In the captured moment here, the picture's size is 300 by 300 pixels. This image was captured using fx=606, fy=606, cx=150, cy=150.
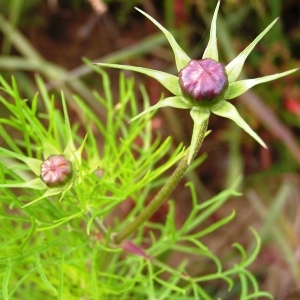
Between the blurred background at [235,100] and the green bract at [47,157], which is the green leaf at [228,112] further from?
the blurred background at [235,100]

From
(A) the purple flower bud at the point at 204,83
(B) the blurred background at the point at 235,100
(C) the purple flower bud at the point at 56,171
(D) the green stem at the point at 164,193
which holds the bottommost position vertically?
(C) the purple flower bud at the point at 56,171

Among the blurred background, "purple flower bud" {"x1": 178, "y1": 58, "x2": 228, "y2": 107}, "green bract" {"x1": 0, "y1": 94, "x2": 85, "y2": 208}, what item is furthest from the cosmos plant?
the blurred background

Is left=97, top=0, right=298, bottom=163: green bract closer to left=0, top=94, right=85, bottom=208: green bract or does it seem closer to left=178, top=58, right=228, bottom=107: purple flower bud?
left=178, top=58, right=228, bottom=107: purple flower bud

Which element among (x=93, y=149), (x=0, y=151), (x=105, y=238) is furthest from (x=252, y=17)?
(x=0, y=151)

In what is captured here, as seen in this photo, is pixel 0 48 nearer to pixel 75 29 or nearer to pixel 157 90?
pixel 75 29

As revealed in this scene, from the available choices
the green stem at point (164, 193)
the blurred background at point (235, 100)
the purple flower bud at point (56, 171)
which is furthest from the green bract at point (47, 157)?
the blurred background at point (235, 100)

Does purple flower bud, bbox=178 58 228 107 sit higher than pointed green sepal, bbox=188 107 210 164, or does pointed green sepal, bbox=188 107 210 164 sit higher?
purple flower bud, bbox=178 58 228 107

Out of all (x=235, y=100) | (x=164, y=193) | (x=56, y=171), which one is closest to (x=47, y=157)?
(x=56, y=171)
